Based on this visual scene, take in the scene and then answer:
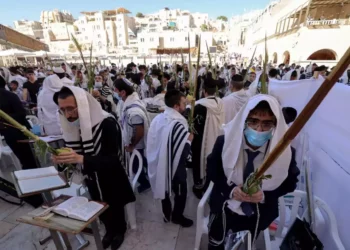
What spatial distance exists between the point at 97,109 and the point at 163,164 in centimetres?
90

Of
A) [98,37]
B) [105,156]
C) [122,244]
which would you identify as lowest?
[122,244]

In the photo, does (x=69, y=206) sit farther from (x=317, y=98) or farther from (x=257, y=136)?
(x=317, y=98)

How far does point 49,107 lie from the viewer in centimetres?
341

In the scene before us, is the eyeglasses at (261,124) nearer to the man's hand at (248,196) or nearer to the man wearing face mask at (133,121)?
the man's hand at (248,196)

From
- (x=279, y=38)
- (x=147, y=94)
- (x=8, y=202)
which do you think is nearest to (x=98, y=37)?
(x=279, y=38)

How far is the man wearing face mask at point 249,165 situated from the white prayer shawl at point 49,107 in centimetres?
299

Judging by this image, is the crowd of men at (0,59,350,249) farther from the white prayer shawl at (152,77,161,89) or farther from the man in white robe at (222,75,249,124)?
the white prayer shawl at (152,77,161,89)

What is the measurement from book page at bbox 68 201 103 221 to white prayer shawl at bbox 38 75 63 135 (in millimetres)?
2363

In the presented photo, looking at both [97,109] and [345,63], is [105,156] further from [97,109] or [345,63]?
[345,63]

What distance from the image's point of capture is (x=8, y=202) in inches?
119

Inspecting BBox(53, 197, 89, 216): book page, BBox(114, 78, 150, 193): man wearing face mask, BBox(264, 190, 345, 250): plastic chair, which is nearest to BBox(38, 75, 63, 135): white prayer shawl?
BBox(114, 78, 150, 193): man wearing face mask

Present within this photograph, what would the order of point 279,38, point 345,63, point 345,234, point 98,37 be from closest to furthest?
point 345,63, point 345,234, point 279,38, point 98,37

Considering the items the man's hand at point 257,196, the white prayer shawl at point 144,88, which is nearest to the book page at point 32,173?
the man's hand at point 257,196

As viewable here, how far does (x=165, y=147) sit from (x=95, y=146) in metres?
0.70
